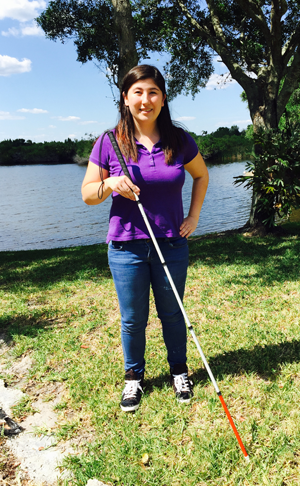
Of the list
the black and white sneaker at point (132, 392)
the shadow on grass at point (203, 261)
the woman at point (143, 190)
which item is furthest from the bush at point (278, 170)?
the black and white sneaker at point (132, 392)

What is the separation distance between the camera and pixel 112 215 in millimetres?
2646

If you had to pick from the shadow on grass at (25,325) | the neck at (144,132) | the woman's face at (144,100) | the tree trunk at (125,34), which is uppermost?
the tree trunk at (125,34)

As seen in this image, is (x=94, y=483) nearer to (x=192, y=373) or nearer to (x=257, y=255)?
(x=192, y=373)

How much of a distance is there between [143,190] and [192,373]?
181cm

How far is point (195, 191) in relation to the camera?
2936 mm

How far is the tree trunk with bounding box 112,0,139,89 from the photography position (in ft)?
25.5

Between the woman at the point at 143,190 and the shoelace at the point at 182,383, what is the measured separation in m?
0.61

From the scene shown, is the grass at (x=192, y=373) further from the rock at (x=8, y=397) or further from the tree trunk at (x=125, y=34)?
the tree trunk at (x=125, y=34)

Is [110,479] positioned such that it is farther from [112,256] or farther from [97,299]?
[97,299]

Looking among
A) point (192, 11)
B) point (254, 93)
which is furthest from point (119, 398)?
point (192, 11)

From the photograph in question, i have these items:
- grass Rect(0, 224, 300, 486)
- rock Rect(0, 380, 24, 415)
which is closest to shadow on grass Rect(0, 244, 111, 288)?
grass Rect(0, 224, 300, 486)

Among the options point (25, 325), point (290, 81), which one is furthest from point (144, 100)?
point (290, 81)

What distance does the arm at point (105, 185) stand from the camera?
91.1 inches

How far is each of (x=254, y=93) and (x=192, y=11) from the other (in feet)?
10.6
